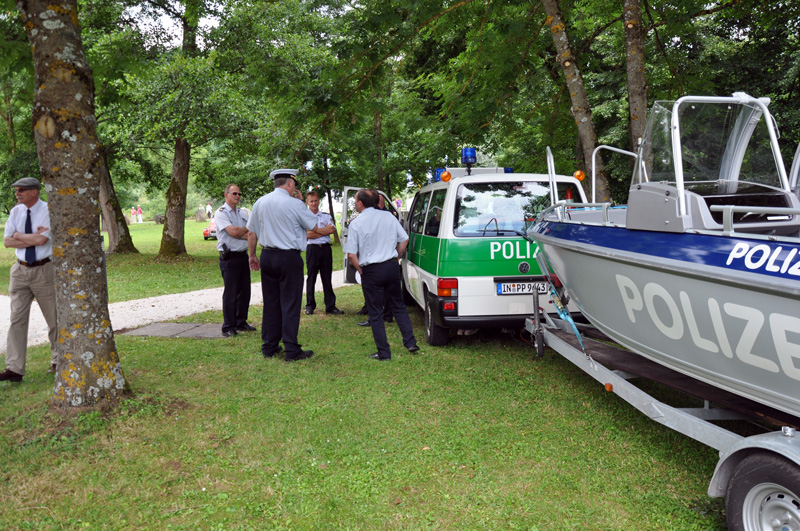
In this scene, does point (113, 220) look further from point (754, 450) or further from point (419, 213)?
point (754, 450)

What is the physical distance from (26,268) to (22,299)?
0.30m

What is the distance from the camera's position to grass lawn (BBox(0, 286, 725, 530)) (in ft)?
10.1

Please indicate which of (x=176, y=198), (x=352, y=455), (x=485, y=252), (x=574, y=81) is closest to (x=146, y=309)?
(x=485, y=252)

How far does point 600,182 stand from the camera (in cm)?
695

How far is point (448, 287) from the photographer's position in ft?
19.1

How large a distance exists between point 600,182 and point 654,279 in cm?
403

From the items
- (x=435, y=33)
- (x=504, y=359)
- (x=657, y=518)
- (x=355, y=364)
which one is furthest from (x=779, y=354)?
(x=435, y=33)

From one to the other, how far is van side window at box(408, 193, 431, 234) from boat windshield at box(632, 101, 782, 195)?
3.65 metres

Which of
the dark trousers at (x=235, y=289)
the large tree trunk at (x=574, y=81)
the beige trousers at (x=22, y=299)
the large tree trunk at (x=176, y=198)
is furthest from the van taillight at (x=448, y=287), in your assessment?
the large tree trunk at (x=176, y=198)

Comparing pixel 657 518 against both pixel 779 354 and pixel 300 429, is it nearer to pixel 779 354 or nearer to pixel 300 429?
pixel 779 354

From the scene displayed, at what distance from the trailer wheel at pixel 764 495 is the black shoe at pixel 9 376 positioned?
5688 mm

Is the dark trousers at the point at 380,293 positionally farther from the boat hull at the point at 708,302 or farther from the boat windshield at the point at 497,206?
the boat hull at the point at 708,302

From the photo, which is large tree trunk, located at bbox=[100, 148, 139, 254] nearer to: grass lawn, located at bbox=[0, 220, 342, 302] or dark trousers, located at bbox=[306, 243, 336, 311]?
grass lawn, located at bbox=[0, 220, 342, 302]

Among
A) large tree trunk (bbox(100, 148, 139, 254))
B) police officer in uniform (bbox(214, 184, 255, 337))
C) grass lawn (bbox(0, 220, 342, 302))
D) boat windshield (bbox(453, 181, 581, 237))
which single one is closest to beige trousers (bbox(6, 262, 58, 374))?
police officer in uniform (bbox(214, 184, 255, 337))
